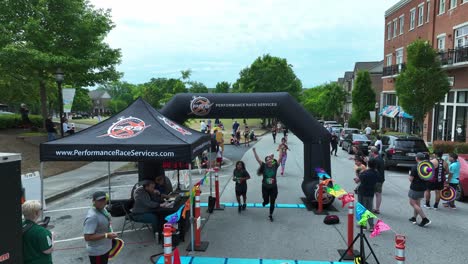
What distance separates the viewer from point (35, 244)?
159 inches

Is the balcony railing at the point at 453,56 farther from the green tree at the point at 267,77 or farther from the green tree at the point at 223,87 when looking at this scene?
the green tree at the point at 223,87

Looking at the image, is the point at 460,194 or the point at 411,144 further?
the point at 411,144

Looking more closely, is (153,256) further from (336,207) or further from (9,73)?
(9,73)

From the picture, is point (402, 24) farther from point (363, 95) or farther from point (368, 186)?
point (368, 186)

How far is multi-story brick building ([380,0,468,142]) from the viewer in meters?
24.7

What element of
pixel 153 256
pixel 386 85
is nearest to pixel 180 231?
pixel 153 256

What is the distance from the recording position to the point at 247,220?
30.7ft

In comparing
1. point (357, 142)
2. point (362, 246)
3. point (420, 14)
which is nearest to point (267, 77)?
point (420, 14)

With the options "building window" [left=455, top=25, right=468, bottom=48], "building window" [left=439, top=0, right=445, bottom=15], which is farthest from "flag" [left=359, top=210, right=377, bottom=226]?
Answer: "building window" [left=439, top=0, right=445, bottom=15]

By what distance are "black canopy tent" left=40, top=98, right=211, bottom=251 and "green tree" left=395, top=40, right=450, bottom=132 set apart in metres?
19.0

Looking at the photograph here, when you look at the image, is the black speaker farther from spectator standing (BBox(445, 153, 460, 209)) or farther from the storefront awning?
the storefront awning

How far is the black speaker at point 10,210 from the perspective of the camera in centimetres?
343

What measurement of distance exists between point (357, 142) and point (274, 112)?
1414cm

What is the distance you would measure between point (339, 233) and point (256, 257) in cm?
242
